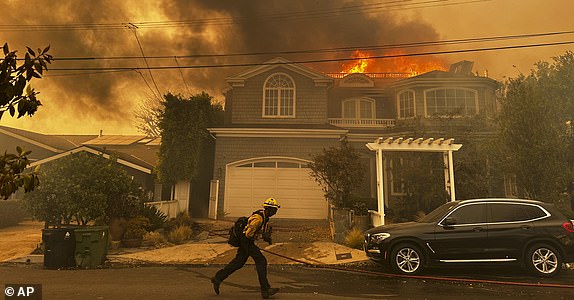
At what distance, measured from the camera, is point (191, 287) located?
634 centimetres

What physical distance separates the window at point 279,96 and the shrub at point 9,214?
41.0 feet

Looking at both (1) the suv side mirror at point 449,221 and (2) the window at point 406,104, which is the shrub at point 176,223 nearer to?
(1) the suv side mirror at point 449,221

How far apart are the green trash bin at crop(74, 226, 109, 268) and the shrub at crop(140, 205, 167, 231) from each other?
10.8 feet

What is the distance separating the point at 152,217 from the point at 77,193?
2.97 metres

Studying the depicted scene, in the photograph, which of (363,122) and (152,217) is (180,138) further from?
(363,122)

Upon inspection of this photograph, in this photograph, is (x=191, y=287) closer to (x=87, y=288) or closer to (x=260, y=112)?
(x=87, y=288)

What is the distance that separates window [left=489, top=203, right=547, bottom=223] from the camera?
24.4 feet

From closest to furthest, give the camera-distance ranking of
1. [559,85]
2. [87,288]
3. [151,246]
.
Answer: [87,288]
[151,246]
[559,85]

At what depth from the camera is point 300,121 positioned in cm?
1748

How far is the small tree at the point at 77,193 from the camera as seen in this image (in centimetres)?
978

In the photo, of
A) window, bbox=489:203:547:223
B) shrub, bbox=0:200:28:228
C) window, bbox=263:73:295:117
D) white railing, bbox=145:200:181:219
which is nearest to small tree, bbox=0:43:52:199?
window, bbox=489:203:547:223

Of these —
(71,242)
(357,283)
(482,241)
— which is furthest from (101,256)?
(482,241)

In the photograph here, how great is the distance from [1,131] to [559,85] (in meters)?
31.7

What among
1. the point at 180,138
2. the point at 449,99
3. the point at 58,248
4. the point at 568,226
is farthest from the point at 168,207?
the point at 449,99
